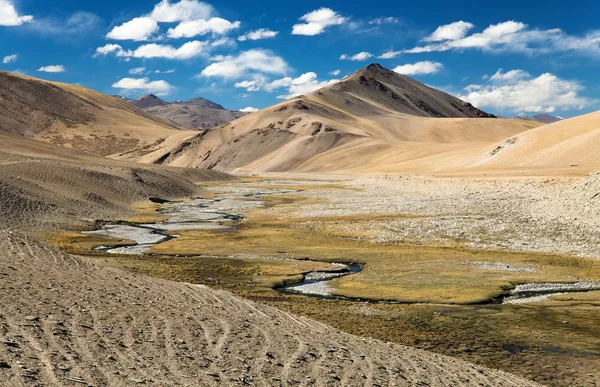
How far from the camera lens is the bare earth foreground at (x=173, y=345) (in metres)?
14.6

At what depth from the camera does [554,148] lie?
148m

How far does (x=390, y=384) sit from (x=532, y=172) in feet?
354

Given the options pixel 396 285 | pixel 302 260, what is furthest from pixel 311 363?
pixel 302 260

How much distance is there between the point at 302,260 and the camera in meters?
43.7

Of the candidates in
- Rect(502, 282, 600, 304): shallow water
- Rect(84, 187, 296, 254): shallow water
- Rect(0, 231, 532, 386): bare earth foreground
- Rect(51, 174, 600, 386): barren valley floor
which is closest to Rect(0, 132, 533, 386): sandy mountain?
Rect(0, 231, 532, 386): bare earth foreground

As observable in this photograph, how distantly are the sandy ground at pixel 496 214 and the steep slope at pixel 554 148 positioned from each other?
36314 mm

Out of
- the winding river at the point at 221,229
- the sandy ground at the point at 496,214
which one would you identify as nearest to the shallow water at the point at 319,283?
the winding river at the point at 221,229

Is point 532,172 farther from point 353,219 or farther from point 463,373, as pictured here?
point 463,373

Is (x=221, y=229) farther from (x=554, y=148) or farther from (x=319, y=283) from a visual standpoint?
(x=554, y=148)

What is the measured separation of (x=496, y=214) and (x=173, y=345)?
2259 inches

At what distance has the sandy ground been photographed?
2005 inches

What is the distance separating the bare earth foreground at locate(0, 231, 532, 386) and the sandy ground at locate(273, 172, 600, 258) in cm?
2958

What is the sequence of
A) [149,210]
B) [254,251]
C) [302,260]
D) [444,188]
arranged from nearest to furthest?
[302,260], [254,251], [149,210], [444,188]

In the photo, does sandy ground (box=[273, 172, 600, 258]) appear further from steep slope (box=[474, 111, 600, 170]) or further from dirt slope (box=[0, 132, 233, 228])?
steep slope (box=[474, 111, 600, 170])
